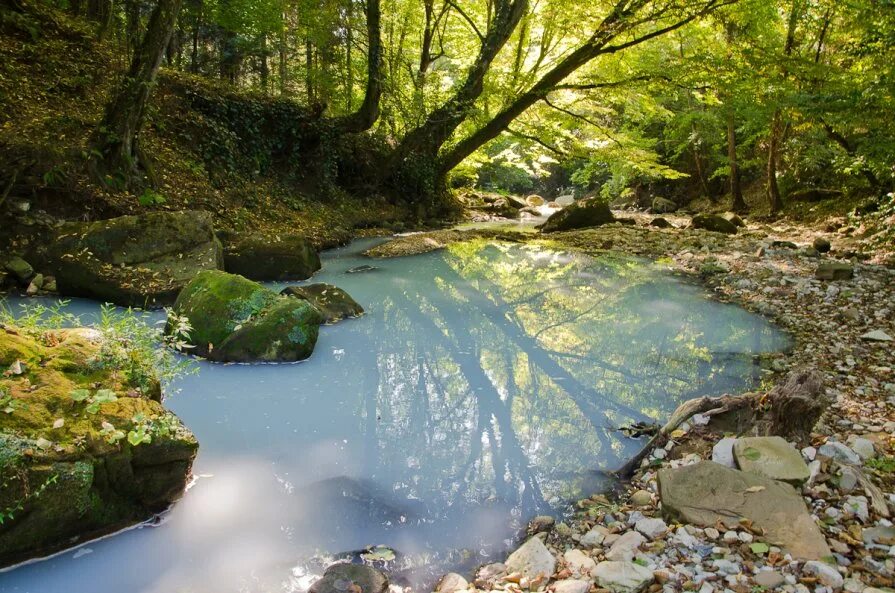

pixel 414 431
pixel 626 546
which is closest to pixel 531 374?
pixel 414 431

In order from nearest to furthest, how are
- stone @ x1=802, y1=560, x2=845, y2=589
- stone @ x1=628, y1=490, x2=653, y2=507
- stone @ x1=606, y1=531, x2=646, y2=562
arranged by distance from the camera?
1. stone @ x1=802, y1=560, x2=845, y2=589
2. stone @ x1=606, y1=531, x2=646, y2=562
3. stone @ x1=628, y1=490, x2=653, y2=507

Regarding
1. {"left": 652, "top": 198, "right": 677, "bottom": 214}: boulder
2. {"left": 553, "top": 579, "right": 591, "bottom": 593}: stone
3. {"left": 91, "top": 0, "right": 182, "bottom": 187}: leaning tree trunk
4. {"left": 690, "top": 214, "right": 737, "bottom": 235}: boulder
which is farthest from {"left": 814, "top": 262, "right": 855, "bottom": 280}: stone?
{"left": 652, "top": 198, "right": 677, "bottom": 214}: boulder

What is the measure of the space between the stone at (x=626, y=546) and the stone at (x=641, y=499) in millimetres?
391

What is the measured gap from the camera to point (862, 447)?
330 centimetres

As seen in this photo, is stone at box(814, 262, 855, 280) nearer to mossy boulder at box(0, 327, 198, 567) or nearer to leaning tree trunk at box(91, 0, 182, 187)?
mossy boulder at box(0, 327, 198, 567)

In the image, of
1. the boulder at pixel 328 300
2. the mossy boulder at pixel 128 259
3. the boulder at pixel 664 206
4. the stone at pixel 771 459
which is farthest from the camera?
the boulder at pixel 664 206

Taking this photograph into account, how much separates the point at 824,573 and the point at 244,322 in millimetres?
4922

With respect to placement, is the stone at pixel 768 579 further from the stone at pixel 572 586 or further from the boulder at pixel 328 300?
the boulder at pixel 328 300

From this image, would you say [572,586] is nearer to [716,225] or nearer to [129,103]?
[129,103]

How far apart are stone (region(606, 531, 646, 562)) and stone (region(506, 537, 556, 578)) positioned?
12.0 inches

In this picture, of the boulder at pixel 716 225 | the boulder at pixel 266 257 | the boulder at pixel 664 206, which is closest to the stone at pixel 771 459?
the boulder at pixel 266 257

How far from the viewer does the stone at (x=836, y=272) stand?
8.07 m

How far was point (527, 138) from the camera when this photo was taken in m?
15.5

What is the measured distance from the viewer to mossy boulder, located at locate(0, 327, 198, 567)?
2.56m
